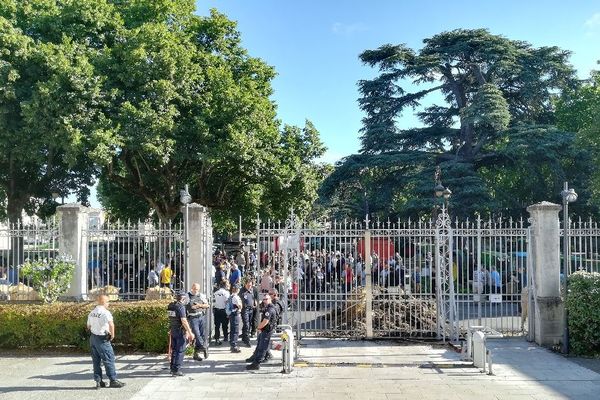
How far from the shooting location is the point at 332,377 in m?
10.8

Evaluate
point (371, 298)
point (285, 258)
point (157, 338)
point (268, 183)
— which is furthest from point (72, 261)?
point (268, 183)

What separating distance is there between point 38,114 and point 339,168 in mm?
15414

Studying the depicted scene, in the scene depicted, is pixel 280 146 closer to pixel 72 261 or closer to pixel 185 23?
pixel 185 23

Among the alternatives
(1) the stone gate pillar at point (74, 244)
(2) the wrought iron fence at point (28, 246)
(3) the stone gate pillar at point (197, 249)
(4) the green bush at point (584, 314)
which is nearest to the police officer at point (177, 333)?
(3) the stone gate pillar at point (197, 249)

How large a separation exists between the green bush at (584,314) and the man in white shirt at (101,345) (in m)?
9.19

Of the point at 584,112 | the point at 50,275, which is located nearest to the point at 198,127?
the point at 50,275

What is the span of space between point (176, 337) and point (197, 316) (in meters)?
1.25

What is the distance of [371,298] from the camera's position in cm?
1420

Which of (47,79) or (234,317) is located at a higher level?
(47,79)

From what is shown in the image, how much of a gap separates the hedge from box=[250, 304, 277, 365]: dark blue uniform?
2.35m

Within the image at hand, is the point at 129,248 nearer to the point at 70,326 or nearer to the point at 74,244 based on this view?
the point at 74,244

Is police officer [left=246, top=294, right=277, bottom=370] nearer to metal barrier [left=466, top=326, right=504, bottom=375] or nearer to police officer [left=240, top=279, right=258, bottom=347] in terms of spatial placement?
police officer [left=240, top=279, right=258, bottom=347]

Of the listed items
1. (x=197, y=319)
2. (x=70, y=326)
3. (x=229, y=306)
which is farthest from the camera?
(x=229, y=306)

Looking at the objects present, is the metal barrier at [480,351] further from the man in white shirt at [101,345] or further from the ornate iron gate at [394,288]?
the man in white shirt at [101,345]
